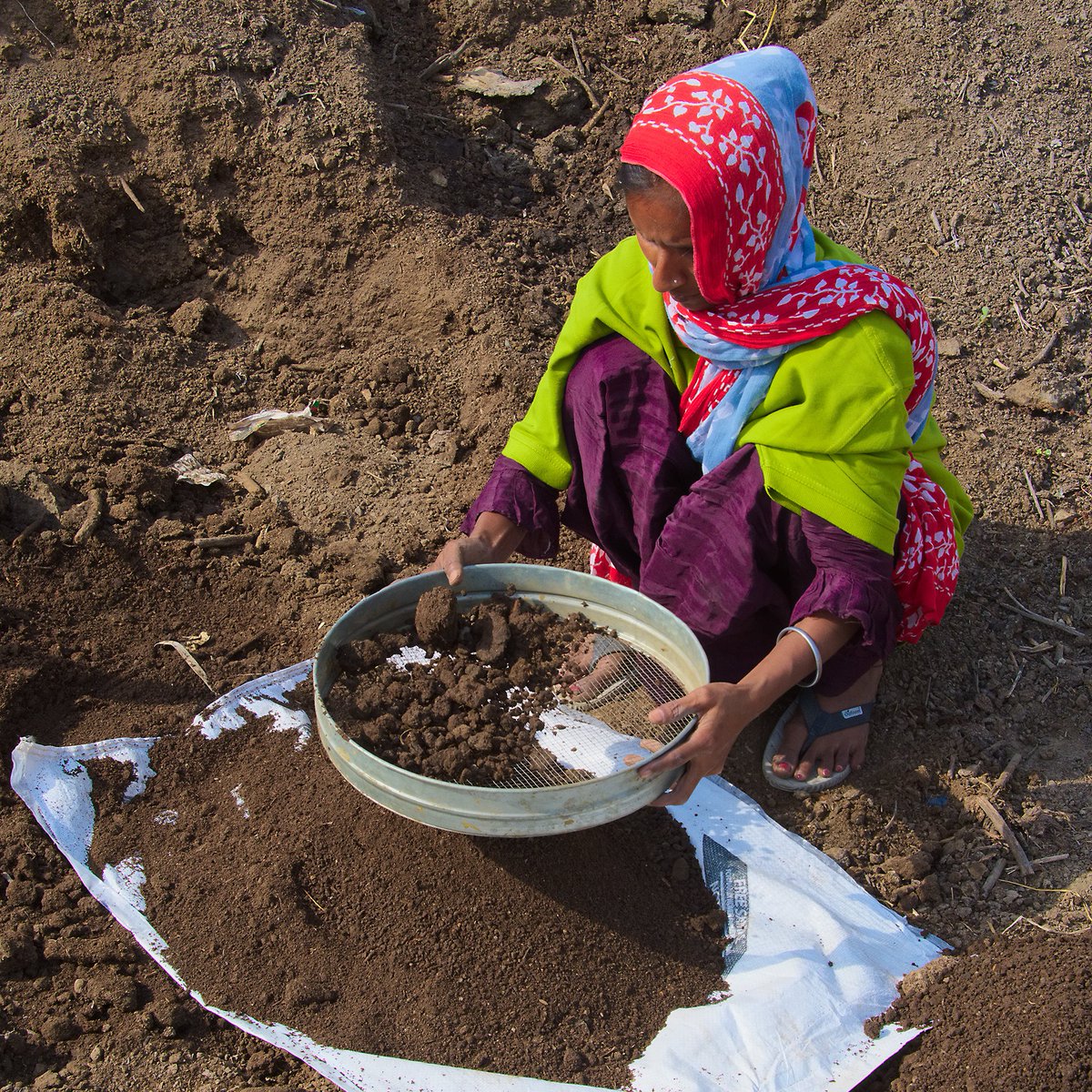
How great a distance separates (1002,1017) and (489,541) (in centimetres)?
123

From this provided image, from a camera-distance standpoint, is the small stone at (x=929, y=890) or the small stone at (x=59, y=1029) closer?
the small stone at (x=59, y=1029)

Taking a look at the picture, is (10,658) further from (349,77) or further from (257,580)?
(349,77)

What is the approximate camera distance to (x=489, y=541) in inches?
88.1

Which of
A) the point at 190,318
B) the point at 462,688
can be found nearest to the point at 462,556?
the point at 462,688

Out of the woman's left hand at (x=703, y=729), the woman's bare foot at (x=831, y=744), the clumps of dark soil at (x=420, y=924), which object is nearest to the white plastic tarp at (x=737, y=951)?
the clumps of dark soil at (x=420, y=924)

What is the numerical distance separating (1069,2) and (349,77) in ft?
8.14

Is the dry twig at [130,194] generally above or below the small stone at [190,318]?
above

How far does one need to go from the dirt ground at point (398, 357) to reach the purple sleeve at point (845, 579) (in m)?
0.51

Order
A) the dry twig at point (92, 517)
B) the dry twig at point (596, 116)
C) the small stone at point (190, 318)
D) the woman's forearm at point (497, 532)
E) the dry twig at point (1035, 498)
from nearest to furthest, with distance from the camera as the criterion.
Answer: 1. the woman's forearm at point (497, 532)
2. the dry twig at point (92, 517)
3. the dry twig at point (1035, 498)
4. the small stone at point (190, 318)
5. the dry twig at point (596, 116)

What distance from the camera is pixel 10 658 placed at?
230 centimetres

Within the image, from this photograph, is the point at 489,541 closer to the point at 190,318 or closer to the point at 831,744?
the point at 831,744

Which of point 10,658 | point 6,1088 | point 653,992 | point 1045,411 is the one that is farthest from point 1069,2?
point 6,1088

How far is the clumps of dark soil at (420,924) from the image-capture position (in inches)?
71.1

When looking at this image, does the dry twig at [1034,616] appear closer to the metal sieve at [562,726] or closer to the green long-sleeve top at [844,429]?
the green long-sleeve top at [844,429]
